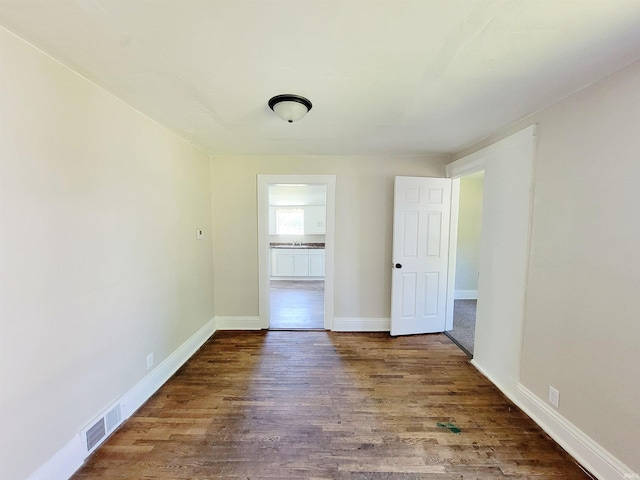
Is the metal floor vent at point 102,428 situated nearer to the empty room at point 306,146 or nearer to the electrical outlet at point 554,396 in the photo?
the empty room at point 306,146

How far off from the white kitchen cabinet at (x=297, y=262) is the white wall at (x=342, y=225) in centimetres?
323

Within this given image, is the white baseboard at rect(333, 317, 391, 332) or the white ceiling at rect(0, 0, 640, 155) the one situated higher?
the white ceiling at rect(0, 0, 640, 155)

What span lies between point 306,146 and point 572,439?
10.4ft

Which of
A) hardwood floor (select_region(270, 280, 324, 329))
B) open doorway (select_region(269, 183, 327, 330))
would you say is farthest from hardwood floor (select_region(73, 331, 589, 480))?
open doorway (select_region(269, 183, 327, 330))

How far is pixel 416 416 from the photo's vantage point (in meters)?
1.95

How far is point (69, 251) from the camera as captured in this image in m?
1.47

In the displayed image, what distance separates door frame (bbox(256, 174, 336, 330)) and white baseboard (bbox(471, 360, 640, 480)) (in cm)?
209

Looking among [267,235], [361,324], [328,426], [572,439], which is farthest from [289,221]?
[572,439]

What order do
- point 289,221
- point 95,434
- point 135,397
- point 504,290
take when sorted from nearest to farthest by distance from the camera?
1. point 95,434
2. point 135,397
3. point 504,290
4. point 289,221

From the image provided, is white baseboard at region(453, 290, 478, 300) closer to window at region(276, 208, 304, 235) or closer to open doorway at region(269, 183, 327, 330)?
open doorway at region(269, 183, 327, 330)

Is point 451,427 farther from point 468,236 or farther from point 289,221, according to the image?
point 289,221

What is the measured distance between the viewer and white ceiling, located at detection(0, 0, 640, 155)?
3.40 feet

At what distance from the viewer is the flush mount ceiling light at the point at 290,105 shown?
1.72 meters

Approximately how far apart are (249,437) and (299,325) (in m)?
1.97
